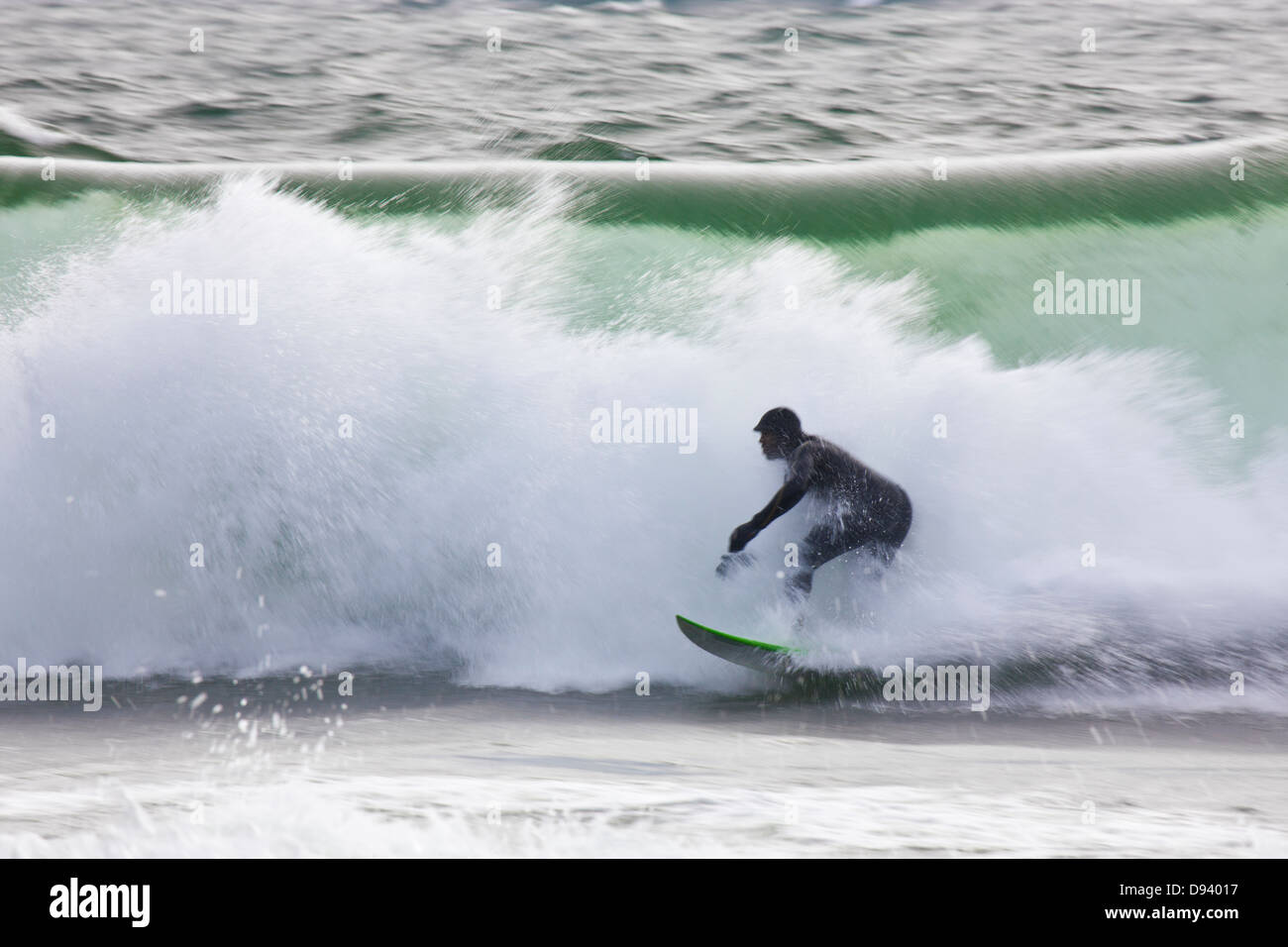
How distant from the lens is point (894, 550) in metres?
4.77

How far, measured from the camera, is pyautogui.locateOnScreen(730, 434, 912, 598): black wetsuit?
15.0 ft

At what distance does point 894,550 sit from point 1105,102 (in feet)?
9.83

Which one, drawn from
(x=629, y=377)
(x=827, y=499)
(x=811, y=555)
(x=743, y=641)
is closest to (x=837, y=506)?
(x=827, y=499)

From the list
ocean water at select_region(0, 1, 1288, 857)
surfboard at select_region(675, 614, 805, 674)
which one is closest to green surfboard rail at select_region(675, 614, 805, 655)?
surfboard at select_region(675, 614, 805, 674)

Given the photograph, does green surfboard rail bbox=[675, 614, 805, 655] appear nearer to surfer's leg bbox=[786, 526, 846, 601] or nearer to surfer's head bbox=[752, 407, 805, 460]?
surfer's leg bbox=[786, 526, 846, 601]

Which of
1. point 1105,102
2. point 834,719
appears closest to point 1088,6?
point 1105,102

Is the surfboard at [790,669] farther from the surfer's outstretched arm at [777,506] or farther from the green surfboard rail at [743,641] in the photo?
the surfer's outstretched arm at [777,506]

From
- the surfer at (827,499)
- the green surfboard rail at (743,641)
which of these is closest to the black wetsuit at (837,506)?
the surfer at (827,499)

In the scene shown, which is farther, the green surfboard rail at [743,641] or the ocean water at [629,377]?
the ocean water at [629,377]

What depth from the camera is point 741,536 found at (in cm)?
462

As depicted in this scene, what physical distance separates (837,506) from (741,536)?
17.4 inches

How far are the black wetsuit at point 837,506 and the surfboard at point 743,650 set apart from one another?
0.30 m

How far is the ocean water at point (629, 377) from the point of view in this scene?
4.64m

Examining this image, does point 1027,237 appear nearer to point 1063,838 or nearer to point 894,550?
point 894,550
